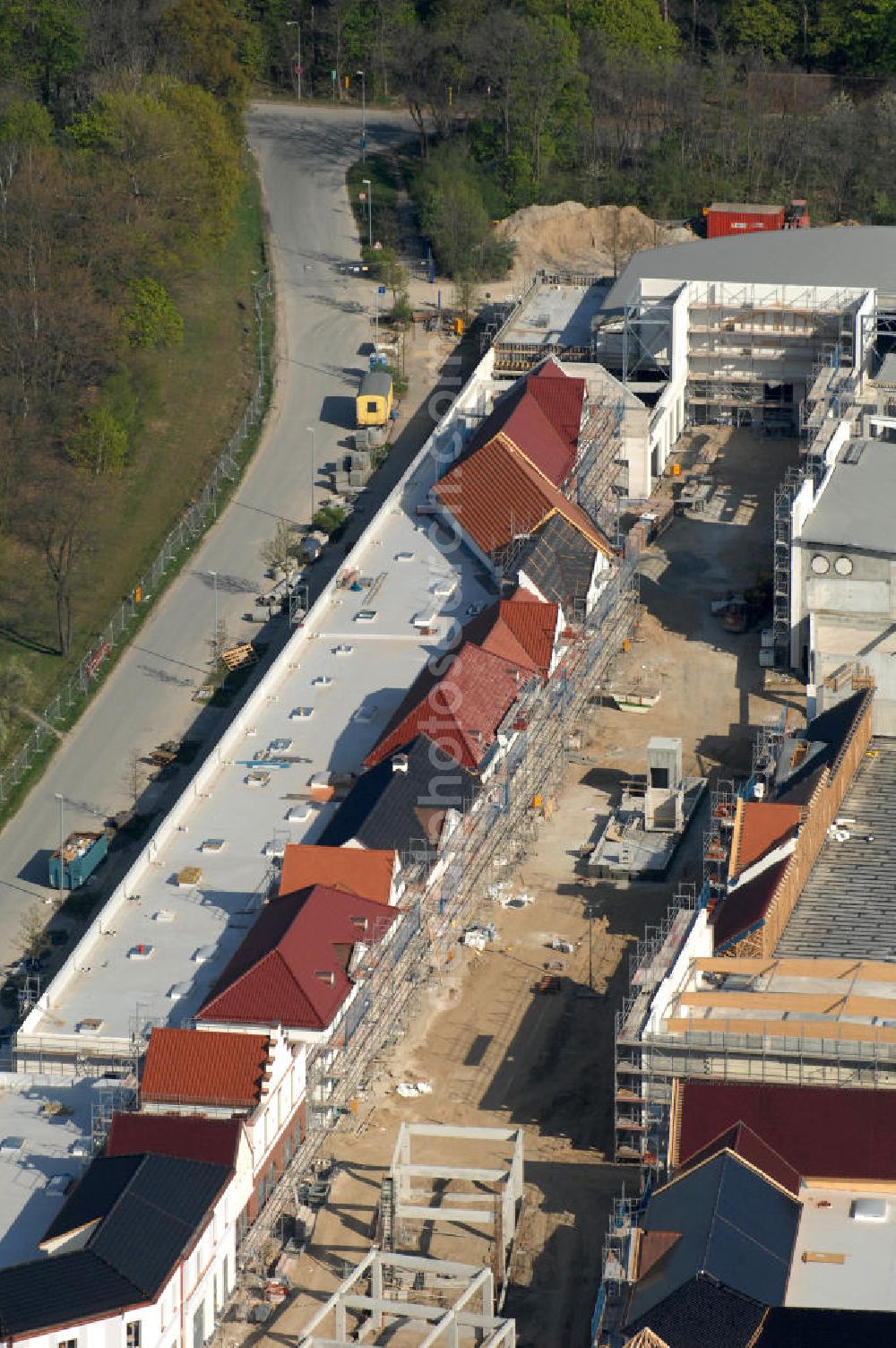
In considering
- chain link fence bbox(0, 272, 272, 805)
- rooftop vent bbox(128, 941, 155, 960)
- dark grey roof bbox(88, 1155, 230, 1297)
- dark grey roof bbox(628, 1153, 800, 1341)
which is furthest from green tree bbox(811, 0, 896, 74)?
dark grey roof bbox(88, 1155, 230, 1297)

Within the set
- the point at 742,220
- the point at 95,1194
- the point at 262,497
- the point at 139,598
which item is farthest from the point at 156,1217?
the point at 742,220

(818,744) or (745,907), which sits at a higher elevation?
(818,744)

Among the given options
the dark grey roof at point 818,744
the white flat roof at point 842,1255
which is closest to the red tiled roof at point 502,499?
the dark grey roof at point 818,744

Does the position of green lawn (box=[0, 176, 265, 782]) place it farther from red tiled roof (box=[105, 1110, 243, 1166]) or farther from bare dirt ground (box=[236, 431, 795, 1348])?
red tiled roof (box=[105, 1110, 243, 1166])

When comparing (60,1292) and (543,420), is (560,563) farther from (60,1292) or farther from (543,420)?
(60,1292)

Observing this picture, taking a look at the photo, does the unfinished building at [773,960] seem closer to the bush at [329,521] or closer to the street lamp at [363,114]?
the bush at [329,521]
